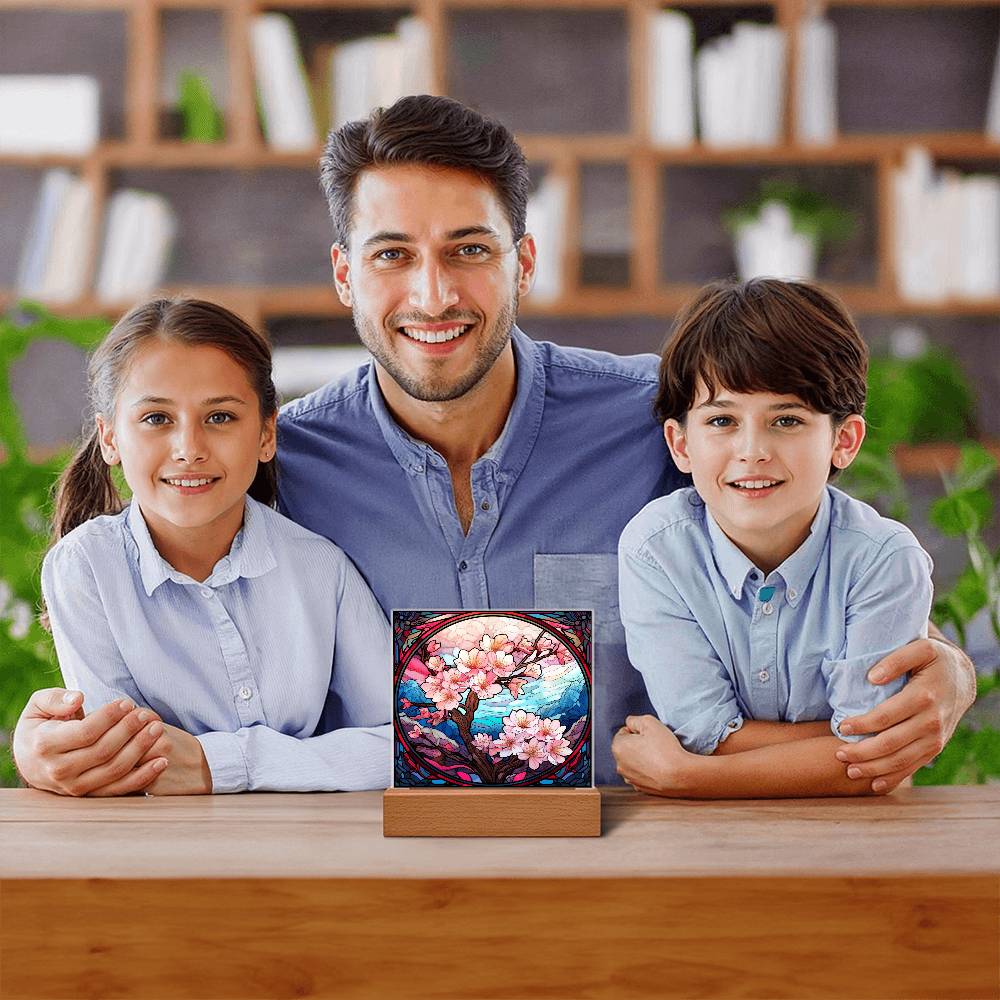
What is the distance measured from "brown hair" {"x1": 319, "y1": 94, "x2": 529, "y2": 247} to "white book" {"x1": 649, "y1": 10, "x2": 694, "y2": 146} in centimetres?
205

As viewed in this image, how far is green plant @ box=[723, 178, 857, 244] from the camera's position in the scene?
383 centimetres

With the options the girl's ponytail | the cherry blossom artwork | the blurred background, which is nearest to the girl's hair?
the girl's ponytail

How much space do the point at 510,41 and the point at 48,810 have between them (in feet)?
9.94

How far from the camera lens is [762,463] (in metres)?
1.54

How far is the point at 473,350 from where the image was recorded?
183cm

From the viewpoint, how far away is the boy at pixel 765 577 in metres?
1.54

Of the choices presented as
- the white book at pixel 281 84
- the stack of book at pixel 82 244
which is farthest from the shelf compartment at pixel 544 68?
the stack of book at pixel 82 244

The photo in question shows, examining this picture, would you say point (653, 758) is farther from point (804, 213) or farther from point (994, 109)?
point (994, 109)

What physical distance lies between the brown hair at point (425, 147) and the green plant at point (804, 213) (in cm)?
215

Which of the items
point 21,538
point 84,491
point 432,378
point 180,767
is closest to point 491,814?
point 180,767

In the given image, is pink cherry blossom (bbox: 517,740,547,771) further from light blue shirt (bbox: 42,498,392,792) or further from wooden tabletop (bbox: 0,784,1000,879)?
light blue shirt (bbox: 42,498,392,792)

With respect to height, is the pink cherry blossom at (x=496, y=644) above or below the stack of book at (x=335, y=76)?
below

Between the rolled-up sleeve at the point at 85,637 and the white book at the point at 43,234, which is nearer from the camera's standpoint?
the rolled-up sleeve at the point at 85,637

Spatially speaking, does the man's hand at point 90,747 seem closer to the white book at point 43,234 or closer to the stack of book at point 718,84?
the white book at point 43,234
